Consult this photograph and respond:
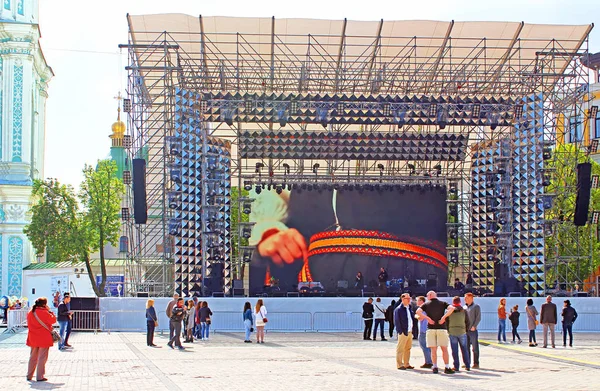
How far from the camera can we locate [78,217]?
50844mm

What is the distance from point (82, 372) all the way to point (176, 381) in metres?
2.60

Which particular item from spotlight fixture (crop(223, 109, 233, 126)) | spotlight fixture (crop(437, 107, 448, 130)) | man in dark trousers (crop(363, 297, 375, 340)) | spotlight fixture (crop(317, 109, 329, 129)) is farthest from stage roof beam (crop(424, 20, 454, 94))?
man in dark trousers (crop(363, 297, 375, 340))

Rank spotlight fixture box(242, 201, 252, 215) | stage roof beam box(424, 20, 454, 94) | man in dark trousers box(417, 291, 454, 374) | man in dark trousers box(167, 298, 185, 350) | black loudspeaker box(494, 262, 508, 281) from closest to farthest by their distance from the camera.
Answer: man in dark trousers box(417, 291, 454, 374), man in dark trousers box(167, 298, 185, 350), stage roof beam box(424, 20, 454, 94), black loudspeaker box(494, 262, 508, 281), spotlight fixture box(242, 201, 252, 215)

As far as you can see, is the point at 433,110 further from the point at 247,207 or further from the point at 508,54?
the point at 247,207

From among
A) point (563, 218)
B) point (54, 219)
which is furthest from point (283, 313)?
point (54, 219)

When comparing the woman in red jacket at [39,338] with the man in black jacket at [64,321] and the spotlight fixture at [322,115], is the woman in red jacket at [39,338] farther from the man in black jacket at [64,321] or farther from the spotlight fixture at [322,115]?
the spotlight fixture at [322,115]

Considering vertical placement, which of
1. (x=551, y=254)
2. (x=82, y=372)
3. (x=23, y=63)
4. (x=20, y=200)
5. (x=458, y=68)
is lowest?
(x=82, y=372)

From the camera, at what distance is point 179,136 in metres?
33.7

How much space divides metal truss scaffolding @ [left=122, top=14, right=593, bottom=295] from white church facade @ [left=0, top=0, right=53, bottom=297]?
1641cm

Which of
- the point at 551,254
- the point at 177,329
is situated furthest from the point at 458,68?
the point at 177,329

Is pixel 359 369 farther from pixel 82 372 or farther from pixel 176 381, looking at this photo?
pixel 82 372

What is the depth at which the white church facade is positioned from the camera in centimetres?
5084

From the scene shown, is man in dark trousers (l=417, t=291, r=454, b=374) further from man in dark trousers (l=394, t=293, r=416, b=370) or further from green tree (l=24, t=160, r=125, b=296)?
green tree (l=24, t=160, r=125, b=296)

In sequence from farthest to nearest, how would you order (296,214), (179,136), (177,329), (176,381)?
(296,214), (179,136), (177,329), (176,381)
